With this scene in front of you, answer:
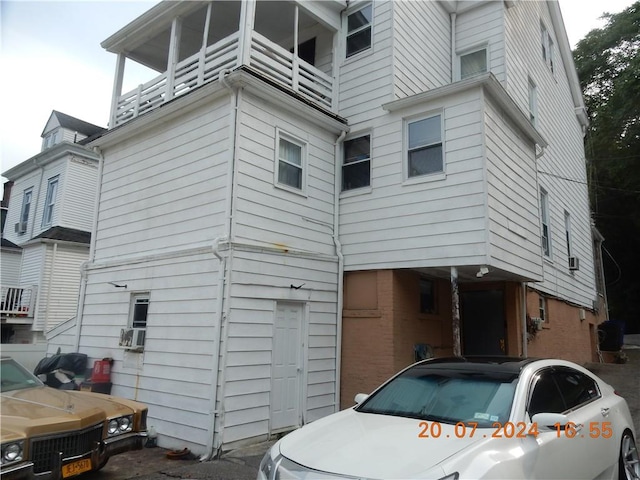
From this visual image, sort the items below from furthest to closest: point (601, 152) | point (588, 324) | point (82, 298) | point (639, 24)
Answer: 1. point (601, 152)
2. point (639, 24)
3. point (588, 324)
4. point (82, 298)

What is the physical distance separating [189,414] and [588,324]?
15064mm

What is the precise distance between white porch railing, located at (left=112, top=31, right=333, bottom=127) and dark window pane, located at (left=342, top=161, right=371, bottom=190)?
1.60 metres

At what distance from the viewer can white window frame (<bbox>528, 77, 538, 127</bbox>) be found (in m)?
13.2

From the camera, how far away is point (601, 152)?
1036 inches

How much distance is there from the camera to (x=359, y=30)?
36.7ft

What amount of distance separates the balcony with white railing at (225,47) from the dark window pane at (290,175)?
150cm

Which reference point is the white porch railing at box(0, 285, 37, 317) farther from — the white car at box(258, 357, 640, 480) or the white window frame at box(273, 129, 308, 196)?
the white car at box(258, 357, 640, 480)

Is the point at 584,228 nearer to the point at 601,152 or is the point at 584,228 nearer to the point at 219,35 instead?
the point at 601,152

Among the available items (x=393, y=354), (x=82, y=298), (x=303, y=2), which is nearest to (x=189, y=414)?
(x=393, y=354)

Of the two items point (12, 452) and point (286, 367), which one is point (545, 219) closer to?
point (286, 367)

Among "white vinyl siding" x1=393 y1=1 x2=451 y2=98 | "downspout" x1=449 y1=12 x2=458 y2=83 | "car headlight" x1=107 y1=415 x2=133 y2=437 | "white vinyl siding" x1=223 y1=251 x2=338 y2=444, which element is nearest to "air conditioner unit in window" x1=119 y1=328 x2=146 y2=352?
"white vinyl siding" x1=223 y1=251 x2=338 y2=444

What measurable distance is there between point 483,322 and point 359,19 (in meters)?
7.83

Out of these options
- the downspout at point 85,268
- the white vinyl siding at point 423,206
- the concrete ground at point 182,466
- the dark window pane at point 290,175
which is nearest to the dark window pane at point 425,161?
the white vinyl siding at point 423,206

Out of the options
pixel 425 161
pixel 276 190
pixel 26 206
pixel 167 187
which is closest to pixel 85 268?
pixel 167 187
